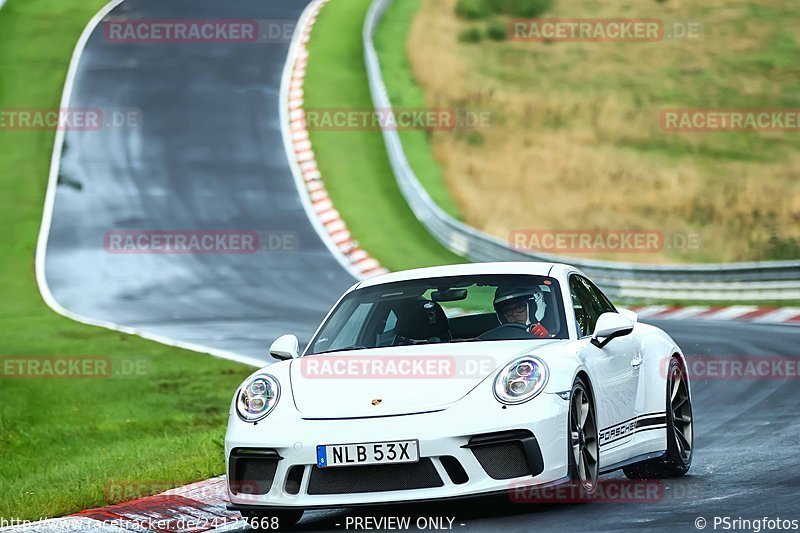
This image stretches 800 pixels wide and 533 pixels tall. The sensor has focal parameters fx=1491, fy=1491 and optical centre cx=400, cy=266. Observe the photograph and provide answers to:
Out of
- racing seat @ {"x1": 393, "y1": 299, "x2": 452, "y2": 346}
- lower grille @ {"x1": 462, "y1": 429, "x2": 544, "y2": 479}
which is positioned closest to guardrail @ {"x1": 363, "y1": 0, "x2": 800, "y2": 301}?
racing seat @ {"x1": 393, "y1": 299, "x2": 452, "y2": 346}

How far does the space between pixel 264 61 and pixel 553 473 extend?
31450 mm

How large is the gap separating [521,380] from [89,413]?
312 inches

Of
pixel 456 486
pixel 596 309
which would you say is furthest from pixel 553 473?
pixel 596 309

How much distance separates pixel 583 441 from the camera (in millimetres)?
7699

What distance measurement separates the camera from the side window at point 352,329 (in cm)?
855

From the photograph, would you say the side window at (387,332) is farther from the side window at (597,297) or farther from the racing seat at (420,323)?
the side window at (597,297)

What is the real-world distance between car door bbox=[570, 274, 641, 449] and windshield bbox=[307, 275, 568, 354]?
228mm

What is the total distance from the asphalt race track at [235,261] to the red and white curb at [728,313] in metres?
1.11

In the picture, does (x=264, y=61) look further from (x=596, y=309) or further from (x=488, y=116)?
(x=596, y=309)

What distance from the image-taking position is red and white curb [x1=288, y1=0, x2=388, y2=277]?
2519 cm

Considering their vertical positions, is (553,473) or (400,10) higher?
(400,10)

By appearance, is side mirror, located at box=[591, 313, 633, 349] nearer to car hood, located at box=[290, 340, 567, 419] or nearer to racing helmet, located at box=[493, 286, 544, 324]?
car hood, located at box=[290, 340, 567, 419]

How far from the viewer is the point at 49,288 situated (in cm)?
2370

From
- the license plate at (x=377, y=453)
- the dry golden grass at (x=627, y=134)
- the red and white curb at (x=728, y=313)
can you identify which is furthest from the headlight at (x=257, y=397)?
the dry golden grass at (x=627, y=134)
